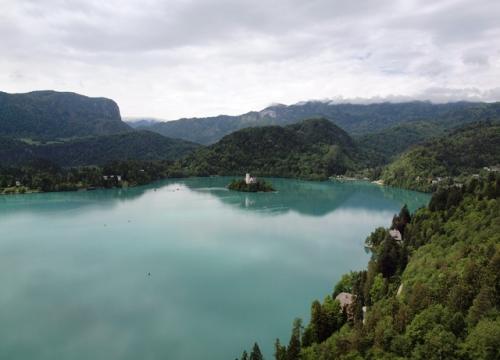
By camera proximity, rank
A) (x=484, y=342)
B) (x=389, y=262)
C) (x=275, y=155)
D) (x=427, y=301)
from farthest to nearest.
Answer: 1. (x=275, y=155)
2. (x=389, y=262)
3. (x=427, y=301)
4. (x=484, y=342)

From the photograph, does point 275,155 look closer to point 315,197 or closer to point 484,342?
point 315,197

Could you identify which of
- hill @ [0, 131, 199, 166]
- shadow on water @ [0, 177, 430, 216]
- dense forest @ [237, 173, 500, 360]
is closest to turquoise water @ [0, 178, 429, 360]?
shadow on water @ [0, 177, 430, 216]

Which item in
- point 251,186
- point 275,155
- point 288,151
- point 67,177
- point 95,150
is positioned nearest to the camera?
point 251,186

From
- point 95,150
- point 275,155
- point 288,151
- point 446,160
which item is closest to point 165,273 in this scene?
point 446,160

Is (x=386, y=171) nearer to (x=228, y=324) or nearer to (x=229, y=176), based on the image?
(x=229, y=176)

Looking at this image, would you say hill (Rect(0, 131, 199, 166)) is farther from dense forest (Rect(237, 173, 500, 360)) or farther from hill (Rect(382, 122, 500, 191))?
dense forest (Rect(237, 173, 500, 360))

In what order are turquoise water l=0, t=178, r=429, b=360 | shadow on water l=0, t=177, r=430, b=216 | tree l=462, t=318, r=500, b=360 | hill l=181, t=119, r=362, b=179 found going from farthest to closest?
hill l=181, t=119, r=362, b=179 < shadow on water l=0, t=177, r=430, b=216 < turquoise water l=0, t=178, r=429, b=360 < tree l=462, t=318, r=500, b=360

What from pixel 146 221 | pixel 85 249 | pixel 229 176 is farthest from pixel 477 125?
pixel 85 249

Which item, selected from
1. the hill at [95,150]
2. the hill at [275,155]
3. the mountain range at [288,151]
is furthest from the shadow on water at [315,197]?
the hill at [95,150]
